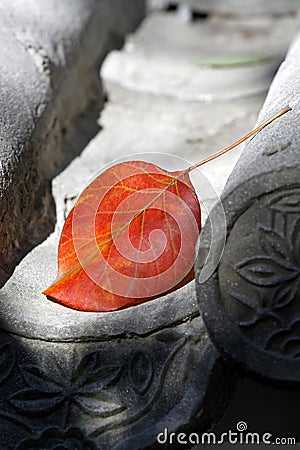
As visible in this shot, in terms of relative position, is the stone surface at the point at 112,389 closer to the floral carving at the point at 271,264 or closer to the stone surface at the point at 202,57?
the floral carving at the point at 271,264

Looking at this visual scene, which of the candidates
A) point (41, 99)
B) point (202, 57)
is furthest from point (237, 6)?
point (41, 99)

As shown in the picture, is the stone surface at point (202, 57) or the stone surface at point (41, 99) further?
the stone surface at point (202, 57)

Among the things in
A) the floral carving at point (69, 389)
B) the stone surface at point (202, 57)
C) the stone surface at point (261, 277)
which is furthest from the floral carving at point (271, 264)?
the stone surface at point (202, 57)

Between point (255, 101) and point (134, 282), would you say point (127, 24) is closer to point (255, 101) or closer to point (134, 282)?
point (255, 101)

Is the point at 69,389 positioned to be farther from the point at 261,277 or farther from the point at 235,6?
the point at 235,6

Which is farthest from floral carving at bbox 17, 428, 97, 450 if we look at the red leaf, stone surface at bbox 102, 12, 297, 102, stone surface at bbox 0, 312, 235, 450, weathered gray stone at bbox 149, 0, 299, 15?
weathered gray stone at bbox 149, 0, 299, 15

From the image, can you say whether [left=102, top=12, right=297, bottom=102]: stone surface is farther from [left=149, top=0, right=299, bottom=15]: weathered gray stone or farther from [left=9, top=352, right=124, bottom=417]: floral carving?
[left=9, top=352, right=124, bottom=417]: floral carving
